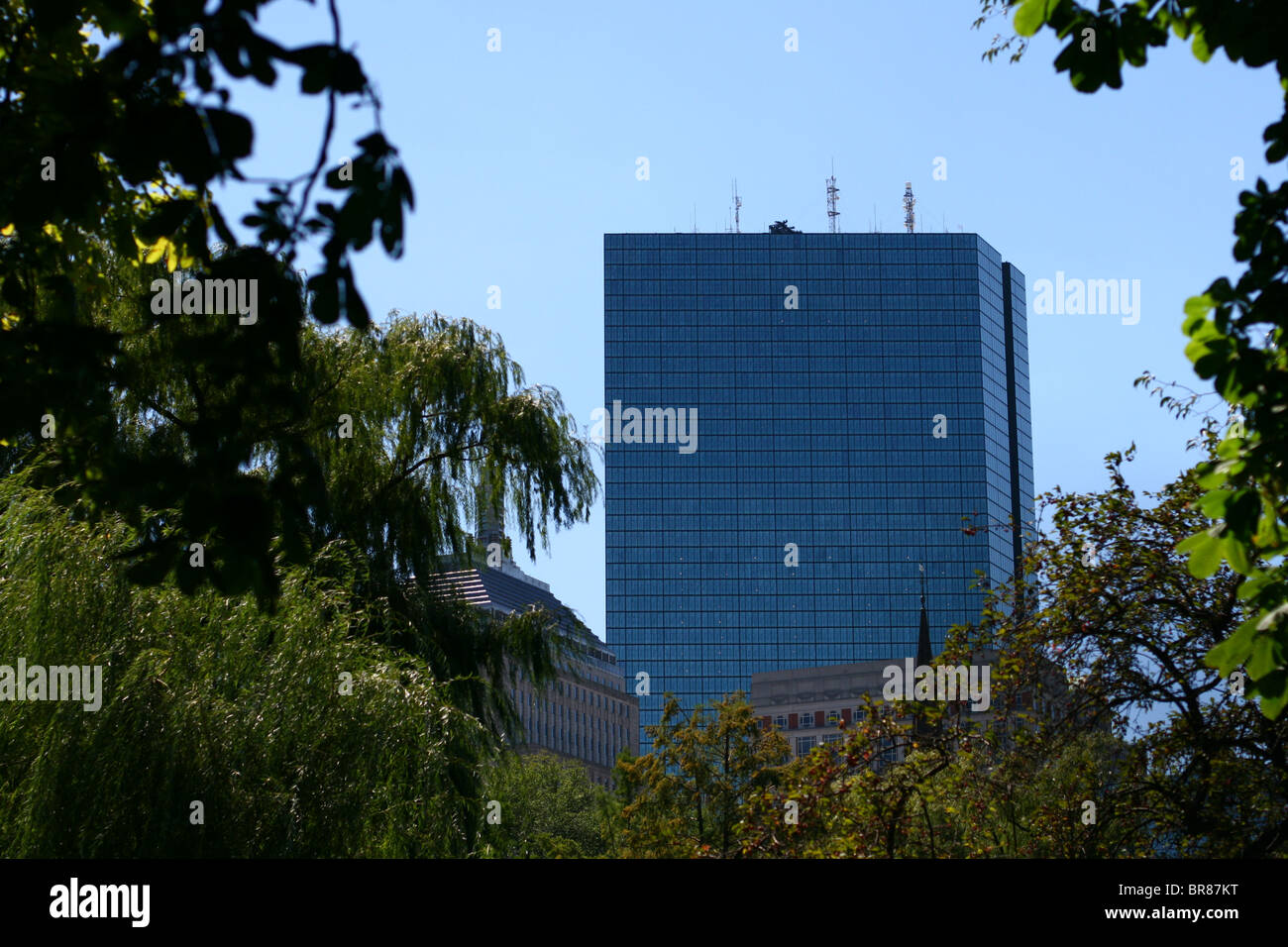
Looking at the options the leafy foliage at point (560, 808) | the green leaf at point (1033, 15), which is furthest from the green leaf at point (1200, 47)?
the leafy foliage at point (560, 808)

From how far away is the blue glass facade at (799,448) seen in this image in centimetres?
14762

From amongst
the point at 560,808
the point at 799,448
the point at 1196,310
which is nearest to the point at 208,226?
the point at 1196,310

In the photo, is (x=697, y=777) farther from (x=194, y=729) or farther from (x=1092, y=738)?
(x=194, y=729)

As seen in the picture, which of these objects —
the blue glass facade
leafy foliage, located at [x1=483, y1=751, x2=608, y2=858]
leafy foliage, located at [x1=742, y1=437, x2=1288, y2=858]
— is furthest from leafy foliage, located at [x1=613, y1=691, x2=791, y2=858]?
the blue glass facade

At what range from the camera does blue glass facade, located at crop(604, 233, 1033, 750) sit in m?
148

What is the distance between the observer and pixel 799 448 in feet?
495

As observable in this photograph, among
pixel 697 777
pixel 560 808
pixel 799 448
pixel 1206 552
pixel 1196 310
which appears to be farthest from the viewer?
pixel 799 448

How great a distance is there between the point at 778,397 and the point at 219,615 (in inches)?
5573

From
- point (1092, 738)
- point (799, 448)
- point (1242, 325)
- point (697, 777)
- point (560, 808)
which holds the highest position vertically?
point (799, 448)

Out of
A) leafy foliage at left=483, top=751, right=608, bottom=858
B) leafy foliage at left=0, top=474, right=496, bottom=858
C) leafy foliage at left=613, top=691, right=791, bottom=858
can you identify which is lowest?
leafy foliage at left=483, top=751, right=608, bottom=858

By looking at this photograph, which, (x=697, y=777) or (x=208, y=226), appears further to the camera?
(x=697, y=777)

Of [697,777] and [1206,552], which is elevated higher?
[1206,552]

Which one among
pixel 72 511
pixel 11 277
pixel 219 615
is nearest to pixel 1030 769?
pixel 219 615

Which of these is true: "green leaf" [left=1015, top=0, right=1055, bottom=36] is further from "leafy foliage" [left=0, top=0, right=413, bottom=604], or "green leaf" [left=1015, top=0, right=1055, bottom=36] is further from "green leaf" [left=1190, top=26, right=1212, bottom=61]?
"leafy foliage" [left=0, top=0, right=413, bottom=604]
